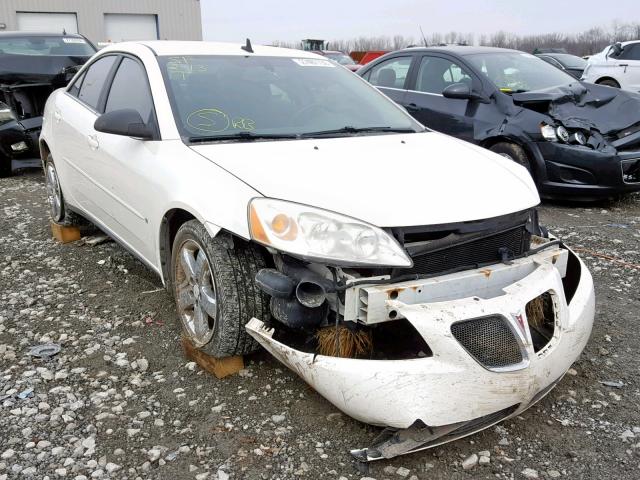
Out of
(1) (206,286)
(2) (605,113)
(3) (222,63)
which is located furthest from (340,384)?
(2) (605,113)

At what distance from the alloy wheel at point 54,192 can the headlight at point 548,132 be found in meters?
4.33

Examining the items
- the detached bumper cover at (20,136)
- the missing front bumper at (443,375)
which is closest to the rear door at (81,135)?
the missing front bumper at (443,375)

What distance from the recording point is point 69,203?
4.61 metres

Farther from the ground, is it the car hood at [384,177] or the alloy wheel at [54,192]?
the car hood at [384,177]

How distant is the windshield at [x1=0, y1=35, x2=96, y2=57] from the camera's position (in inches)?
339

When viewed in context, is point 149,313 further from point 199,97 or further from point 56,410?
point 199,97

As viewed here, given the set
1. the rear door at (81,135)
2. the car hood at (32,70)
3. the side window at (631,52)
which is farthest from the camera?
the side window at (631,52)

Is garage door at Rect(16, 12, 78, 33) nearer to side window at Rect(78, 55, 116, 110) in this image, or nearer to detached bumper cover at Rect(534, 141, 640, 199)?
side window at Rect(78, 55, 116, 110)

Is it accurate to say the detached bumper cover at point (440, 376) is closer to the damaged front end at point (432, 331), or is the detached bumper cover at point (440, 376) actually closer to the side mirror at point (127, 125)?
the damaged front end at point (432, 331)

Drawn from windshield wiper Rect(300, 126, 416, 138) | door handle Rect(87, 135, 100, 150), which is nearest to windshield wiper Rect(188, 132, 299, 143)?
windshield wiper Rect(300, 126, 416, 138)

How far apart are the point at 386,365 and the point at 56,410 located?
1505mm

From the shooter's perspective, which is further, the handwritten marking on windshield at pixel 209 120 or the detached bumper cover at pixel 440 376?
the handwritten marking on windshield at pixel 209 120

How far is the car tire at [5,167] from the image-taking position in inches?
303

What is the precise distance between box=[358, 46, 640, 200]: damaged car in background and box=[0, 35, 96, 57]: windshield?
496 cm
